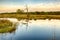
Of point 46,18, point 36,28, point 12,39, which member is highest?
point 46,18

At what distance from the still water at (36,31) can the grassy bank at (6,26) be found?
0.21 ft

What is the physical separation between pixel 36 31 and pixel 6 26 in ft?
1.66

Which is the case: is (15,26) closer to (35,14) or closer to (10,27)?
(10,27)

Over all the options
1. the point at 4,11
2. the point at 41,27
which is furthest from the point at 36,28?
the point at 4,11

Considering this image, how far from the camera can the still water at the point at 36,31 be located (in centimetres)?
245

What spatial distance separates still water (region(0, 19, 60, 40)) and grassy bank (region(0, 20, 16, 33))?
0.21 ft

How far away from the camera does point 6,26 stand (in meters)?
2.58

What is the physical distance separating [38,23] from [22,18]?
0.27 meters

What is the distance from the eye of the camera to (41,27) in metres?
2.48

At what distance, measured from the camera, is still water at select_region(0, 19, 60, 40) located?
96.3 inches

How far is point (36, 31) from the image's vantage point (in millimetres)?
2484

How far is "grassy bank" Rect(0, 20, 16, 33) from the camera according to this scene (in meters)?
2.51

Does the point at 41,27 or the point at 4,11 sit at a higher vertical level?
the point at 4,11

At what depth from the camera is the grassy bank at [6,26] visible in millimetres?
2505
